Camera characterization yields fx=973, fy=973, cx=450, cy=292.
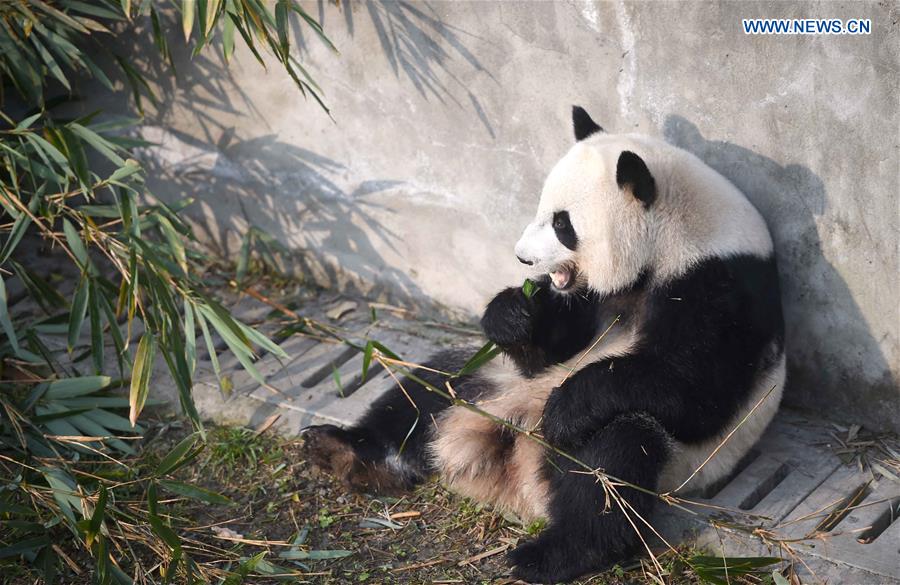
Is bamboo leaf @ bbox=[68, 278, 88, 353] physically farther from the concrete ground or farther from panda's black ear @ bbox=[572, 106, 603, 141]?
panda's black ear @ bbox=[572, 106, 603, 141]

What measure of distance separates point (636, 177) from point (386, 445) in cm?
111

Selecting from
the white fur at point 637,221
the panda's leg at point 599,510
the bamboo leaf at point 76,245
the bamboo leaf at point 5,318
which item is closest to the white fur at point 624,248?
the white fur at point 637,221

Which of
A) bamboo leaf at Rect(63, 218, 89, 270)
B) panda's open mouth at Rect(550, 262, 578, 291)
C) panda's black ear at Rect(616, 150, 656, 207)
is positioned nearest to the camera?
panda's black ear at Rect(616, 150, 656, 207)

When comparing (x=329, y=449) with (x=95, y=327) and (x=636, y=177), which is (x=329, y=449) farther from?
(x=636, y=177)

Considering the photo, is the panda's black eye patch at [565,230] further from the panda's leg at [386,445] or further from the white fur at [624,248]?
the panda's leg at [386,445]

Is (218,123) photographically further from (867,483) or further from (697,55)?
(867,483)

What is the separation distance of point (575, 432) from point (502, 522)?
0.41 m

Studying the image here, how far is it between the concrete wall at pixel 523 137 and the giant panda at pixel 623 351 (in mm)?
220

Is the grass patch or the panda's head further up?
the panda's head

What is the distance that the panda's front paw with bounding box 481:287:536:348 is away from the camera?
2.73 metres

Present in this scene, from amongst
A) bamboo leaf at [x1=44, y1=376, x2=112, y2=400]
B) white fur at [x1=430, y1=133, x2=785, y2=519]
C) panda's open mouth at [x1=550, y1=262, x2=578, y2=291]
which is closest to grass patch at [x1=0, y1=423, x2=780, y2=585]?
white fur at [x1=430, y1=133, x2=785, y2=519]

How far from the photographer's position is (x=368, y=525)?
2.81 meters

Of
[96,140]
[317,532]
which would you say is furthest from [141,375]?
[96,140]

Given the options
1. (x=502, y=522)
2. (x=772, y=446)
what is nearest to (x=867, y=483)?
(x=772, y=446)
